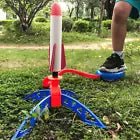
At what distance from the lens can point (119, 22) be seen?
329cm

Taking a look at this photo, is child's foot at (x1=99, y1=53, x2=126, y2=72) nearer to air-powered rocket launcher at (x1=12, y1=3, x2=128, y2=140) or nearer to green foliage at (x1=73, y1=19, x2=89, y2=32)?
air-powered rocket launcher at (x1=12, y1=3, x2=128, y2=140)

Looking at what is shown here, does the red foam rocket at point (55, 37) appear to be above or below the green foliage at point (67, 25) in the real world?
above

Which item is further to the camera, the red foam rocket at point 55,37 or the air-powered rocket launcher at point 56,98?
the red foam rocket at point 55,37

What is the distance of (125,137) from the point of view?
198cm

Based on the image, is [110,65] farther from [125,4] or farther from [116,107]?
[116,107]

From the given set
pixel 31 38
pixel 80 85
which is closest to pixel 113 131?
pixel 80 85

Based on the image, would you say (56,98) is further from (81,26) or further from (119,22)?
(81,26)

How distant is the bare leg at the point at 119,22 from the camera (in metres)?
3.22

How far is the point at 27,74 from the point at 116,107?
119 cm

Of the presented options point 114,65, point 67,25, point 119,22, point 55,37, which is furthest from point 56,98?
point 67,25

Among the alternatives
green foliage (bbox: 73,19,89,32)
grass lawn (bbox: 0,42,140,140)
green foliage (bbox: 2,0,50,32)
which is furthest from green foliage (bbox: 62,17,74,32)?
grass lawn (bbox: 0,42,140,140)

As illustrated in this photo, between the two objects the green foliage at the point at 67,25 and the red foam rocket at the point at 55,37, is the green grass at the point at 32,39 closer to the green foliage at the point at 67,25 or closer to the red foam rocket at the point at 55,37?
the green foliage at the point at 67,25

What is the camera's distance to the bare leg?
3.22 meters


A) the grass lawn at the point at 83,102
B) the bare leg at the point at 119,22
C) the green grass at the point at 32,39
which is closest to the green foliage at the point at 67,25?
the green grass at the point at 32,39
